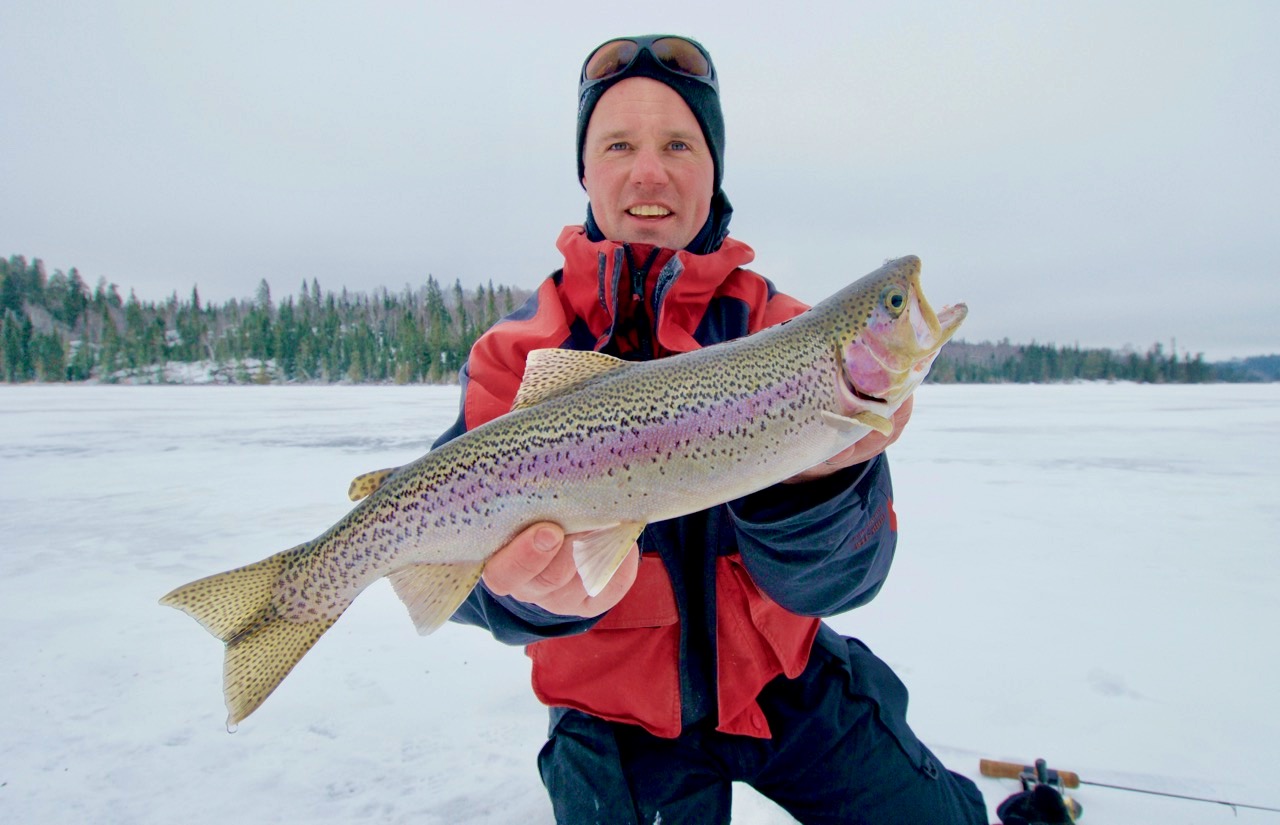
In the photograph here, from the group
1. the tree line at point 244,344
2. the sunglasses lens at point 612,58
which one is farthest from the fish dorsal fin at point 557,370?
the tree line at point 244,344

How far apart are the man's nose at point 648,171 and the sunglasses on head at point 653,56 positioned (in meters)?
0.53

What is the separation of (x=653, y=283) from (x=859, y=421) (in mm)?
1150

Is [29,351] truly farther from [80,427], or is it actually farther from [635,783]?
[635,783]

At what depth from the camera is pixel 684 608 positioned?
302cm

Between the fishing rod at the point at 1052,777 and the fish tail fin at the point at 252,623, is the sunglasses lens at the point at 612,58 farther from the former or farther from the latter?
the fishing rod at the point at 1052,777

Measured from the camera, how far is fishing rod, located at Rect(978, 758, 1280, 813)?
2.85 m

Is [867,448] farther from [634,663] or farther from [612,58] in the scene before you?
[612,58]

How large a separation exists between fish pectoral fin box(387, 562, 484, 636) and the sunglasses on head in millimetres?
2370

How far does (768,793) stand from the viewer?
3.17 meters

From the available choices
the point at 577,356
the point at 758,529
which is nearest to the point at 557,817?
the point at 758,529

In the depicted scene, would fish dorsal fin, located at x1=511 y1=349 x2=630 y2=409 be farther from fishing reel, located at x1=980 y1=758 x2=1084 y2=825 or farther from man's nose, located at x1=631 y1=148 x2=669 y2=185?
fishing reel, located at x1=980 y1=758 x2=1084 y2=825

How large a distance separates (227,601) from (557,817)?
152 centimetres

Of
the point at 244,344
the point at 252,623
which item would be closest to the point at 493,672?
the point at 252,623

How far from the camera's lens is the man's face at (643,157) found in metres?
3.19
